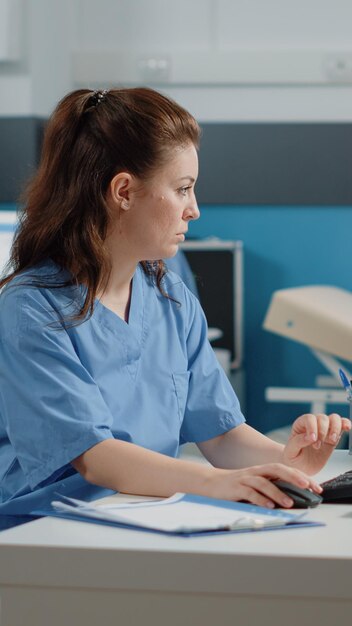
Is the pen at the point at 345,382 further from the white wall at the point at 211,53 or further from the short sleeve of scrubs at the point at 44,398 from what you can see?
the white wall at the point at 211,53

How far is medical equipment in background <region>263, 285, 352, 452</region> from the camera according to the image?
3.49 meters

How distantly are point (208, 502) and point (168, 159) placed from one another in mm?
540

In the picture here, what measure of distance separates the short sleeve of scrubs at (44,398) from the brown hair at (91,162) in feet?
0.38

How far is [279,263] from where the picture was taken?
4496mm

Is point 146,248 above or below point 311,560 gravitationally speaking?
above

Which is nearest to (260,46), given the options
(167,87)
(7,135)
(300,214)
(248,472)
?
(167,87)

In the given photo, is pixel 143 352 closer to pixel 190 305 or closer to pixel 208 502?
pixel 190 305

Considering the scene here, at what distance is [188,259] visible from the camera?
13.8 feet

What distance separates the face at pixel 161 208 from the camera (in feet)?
5.16

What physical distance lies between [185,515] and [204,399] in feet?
1.68

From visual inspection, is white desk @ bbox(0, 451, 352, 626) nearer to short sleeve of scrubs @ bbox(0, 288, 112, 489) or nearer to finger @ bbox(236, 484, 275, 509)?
finger @ bbox(236, 484, 275, 509)

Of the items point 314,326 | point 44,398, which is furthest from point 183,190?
point 314,326

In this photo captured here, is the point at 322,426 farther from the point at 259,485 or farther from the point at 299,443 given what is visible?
the point at 259,485

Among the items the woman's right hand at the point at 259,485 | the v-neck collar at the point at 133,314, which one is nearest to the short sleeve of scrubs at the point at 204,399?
the v-neck collar at the point at 133,314
